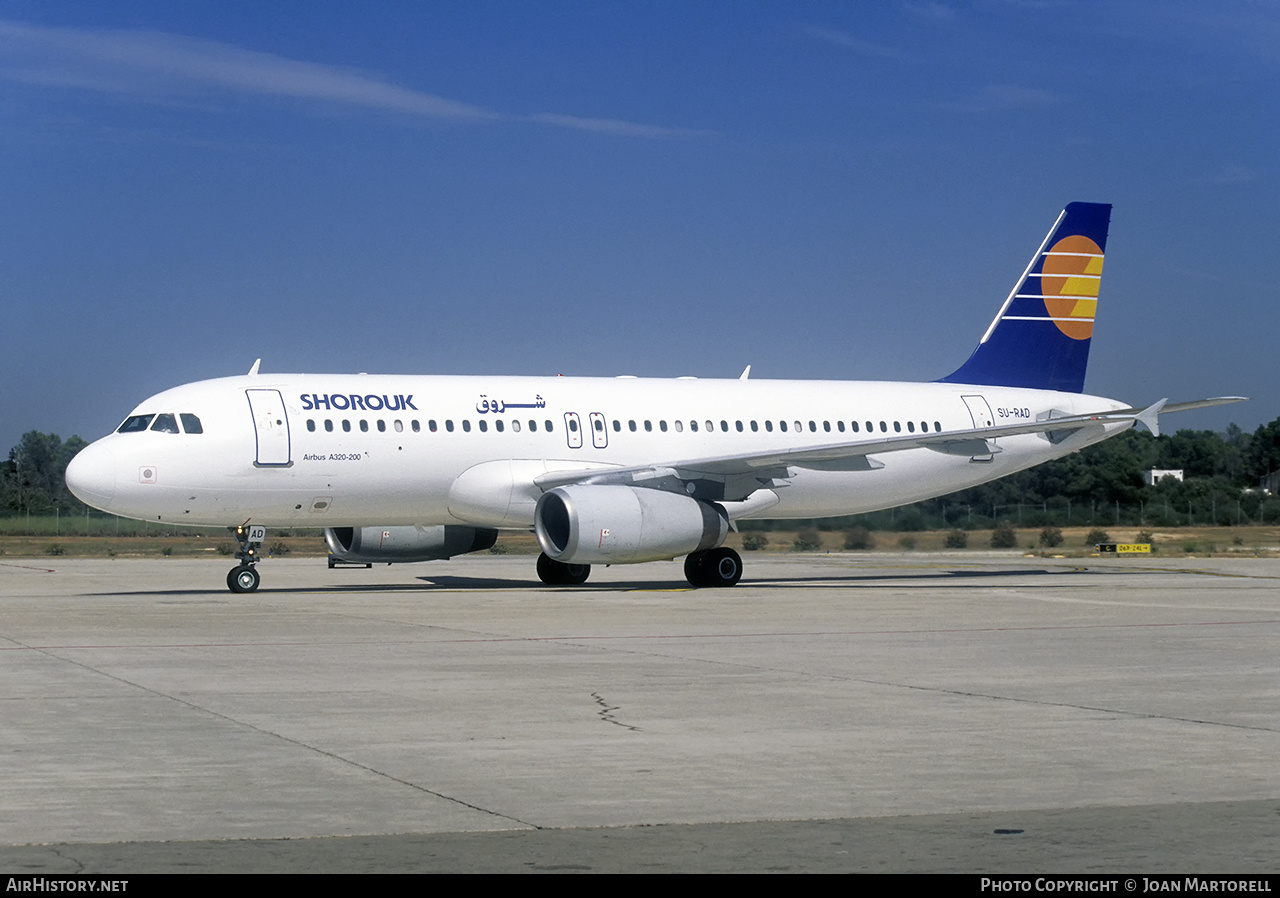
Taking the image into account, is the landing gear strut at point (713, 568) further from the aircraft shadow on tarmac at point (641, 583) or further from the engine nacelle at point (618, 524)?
the engine nacelle at point (618, 524)

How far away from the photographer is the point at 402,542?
29.0 metres

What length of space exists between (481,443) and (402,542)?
10.9 feet

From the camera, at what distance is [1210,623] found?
61.6 ft

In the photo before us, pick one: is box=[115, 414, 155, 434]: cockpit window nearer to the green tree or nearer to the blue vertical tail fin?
the blue vertical tail fin

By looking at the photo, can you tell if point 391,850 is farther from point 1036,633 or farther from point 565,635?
point 1036,633

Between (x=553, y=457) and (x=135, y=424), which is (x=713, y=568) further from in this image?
(x=135, y=424)

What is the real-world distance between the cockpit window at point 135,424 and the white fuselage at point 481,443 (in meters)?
0.12

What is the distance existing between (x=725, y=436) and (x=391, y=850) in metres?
23.1

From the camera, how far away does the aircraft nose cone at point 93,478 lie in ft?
79.1

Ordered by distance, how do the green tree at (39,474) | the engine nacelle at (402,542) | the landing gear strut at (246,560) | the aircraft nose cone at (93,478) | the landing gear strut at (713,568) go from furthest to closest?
the green tree at (39,474) → the engine nacelle at (402,542) → the landing gear strut at (713,568) → the landing gear strut at (246,560) → the aircraft nose cone at (93,478)

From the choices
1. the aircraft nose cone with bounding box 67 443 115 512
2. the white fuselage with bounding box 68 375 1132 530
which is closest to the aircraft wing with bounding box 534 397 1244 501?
the white fuselage with bounding box 68 375 1132 530

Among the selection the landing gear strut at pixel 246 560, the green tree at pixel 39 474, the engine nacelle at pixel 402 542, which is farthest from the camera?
the green tree at pixel 39 474

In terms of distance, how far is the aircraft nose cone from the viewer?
24109mm

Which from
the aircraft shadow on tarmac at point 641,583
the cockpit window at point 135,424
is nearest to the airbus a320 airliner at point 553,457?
the cockpit window at point 135,424
